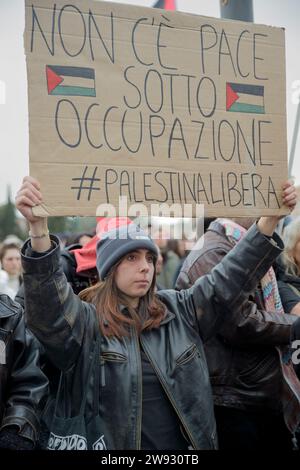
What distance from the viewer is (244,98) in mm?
2420

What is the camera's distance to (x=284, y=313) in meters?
2.79

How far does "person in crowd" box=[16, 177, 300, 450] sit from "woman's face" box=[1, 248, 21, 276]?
332 cm

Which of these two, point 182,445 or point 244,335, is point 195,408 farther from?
point 244,335

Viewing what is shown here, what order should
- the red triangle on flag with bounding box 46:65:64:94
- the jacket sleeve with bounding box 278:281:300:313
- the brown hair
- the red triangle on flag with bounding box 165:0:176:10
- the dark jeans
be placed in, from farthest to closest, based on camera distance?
the red triangle on flag with bounding box 165:0:176:10 → the jacket sleeve with bounding box 278:281:300:313 → the dark jeans → the brown hair → the red triangle on flag with bounding box 46:65:64:94

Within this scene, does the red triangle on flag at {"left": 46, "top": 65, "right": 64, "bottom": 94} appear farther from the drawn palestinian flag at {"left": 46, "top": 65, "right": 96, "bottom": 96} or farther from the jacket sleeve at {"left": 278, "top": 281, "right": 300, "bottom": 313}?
the jacket sleeve at {"left": 278, "top": 281, "right": 300, "bottom": 313}

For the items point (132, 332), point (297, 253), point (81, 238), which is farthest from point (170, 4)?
point (132, 332)

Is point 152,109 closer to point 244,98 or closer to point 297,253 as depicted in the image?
point 244,98

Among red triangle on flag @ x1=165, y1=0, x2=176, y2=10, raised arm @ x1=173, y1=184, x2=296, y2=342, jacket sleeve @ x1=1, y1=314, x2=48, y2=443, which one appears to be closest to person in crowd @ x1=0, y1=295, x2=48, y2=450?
jacket sleeve @ x1=1, y1=314, x2=48, y2=443

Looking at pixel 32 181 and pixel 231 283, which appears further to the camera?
pixel 231 283

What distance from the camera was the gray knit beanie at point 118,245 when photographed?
2.38 metres

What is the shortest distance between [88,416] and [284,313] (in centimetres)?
118

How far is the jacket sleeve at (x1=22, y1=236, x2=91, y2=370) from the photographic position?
6.57 ft

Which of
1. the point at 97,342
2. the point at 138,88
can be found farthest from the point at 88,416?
the point at 138,88

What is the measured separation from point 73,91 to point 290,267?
62.7 inches
